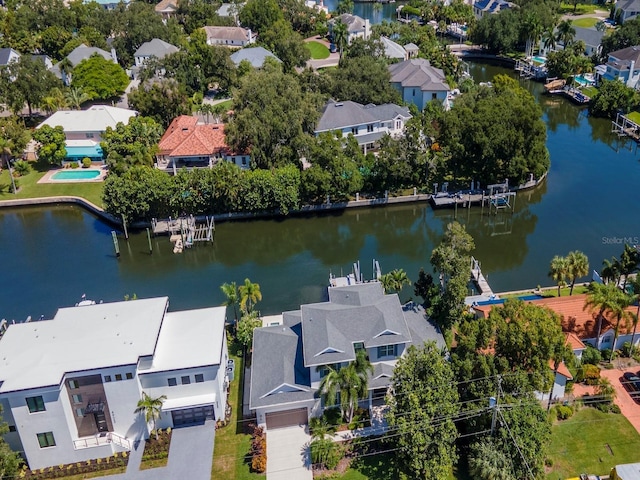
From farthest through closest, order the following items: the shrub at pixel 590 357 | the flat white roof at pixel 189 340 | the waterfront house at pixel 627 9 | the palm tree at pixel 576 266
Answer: the waterfront house at pixel 627 9 < the palm tree at pixel 576 266 < the shrub at pixel 590 357 < the flat white roof at pixel 189 340

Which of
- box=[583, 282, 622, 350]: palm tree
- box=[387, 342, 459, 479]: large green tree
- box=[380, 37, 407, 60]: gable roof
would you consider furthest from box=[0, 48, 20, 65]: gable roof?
box=[583, 282, 622, 350]: palm tree

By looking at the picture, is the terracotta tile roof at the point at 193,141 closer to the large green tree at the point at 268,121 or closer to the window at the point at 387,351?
the large green tree at the point at 268,121

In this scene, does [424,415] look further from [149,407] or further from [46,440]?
[46,440]

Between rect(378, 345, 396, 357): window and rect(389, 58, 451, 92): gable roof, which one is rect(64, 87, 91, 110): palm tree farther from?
rect(378, 345, 396, 357): window

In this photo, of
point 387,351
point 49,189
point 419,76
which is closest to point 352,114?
point 419,76

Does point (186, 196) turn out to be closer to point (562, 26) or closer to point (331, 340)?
point (331, 340)

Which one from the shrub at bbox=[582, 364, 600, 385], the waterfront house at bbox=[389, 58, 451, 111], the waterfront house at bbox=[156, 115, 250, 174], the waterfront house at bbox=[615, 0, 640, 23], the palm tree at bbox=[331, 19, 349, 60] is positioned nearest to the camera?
the shrub at bbox=[582, 364, 600, 385]

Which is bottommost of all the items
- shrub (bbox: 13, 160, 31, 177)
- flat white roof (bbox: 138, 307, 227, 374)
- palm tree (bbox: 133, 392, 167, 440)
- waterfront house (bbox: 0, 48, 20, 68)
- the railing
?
the railing

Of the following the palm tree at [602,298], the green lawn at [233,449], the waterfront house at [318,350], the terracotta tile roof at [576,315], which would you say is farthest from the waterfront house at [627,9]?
the green lawn at [233,449]
